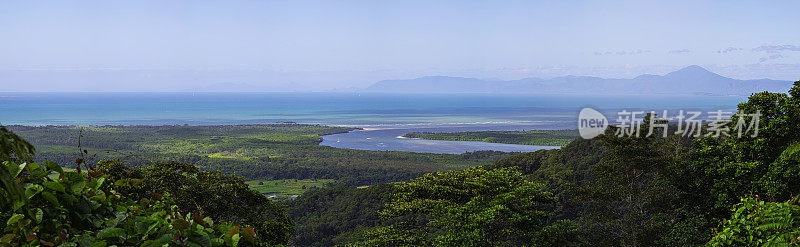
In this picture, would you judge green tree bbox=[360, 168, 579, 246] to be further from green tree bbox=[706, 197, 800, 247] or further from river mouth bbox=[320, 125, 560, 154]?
river mouth bbox=[320, 125, 560, 154]

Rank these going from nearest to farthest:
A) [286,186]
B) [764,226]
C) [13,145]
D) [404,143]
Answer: [13,145]
[764,226]
[286,186]
[404,143]

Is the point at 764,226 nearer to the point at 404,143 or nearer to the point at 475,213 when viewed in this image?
the point at 475,213

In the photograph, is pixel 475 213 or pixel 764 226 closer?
pixel 764 226

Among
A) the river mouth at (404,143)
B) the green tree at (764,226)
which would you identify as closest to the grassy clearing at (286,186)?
the river mouth at (404,143)

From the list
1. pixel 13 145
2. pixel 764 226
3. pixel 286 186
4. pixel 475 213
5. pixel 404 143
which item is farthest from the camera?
pixel 404 143

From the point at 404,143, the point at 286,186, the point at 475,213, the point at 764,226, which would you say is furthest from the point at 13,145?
the point at 404,143

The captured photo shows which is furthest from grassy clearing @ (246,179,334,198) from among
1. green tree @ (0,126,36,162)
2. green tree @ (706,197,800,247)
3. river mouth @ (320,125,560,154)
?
green tree @ (0,126,36,162)

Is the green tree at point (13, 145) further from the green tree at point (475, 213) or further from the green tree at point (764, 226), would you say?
the green tree at point (475, 213)

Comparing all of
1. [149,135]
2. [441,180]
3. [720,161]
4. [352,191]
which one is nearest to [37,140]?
[149,135]
